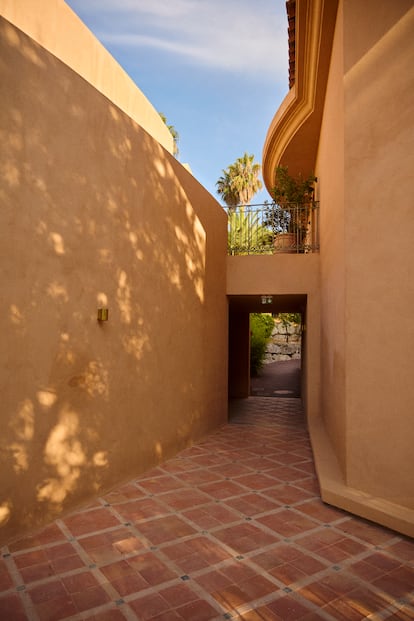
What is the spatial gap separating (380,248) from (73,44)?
5171mm

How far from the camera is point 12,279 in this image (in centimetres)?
355

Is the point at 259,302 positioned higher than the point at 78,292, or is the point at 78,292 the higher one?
the point at 259,302

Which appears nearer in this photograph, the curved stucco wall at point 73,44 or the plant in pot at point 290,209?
the curved stucco wall at point 73,44

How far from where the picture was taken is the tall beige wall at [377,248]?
161 inches

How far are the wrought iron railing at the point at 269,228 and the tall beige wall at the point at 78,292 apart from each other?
275 centimetres

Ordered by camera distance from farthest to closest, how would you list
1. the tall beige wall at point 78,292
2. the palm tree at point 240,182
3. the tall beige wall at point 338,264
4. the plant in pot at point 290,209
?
the palm tree at point 240,182, the plant in pot at point 290,209, the tall beige wall at point 338,264, the tall beige wall at point 78,292

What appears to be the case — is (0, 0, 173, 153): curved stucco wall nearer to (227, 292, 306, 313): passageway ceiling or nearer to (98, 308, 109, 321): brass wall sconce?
(98, 308, 109, 321): brass wall sconce

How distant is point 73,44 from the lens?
6.06m

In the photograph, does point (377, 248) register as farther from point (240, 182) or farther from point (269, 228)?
point (240, 182)

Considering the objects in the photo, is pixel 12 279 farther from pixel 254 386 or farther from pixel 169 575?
pixel 254 386

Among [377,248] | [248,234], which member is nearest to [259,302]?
[248,234]

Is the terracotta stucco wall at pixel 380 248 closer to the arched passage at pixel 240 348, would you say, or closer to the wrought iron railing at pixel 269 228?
the wrought iron railing at pixel 269 228

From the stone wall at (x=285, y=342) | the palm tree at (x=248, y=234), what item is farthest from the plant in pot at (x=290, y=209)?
the stone wall at (x=285, y=342)

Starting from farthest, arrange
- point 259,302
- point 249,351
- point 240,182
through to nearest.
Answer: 1. point 240,182
2. point 249,351
3. point 259,302
